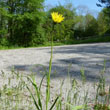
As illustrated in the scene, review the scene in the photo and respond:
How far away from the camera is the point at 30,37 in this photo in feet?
40.0

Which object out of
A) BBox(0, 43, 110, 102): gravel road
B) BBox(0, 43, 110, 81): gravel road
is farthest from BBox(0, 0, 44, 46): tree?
BBox(0, 43, 110, 102): gravel road

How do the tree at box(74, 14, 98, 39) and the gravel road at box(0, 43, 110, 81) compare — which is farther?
the tree at box(74, 14, 98, 39)

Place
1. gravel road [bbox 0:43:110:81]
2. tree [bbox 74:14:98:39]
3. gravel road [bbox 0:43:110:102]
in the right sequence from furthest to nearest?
tree [bbox 74:14:98:39], gravel road [bbox 0:43:110:81], gravel road [bbox 0:43:110:102]

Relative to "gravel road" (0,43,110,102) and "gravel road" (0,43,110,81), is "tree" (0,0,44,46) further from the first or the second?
"gravel road" (0,43,110,102)

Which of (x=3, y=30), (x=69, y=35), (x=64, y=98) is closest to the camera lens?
(x=64, y=98)

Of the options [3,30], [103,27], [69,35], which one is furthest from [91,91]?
[103,27]

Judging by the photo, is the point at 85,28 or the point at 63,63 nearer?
the point at 63,63

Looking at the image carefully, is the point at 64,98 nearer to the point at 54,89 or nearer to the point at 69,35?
the point at 54,89

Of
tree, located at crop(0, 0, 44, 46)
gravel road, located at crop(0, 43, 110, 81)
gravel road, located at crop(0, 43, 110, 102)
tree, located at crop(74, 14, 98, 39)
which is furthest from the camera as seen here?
tree, located at crop(74, 14, 98, 39)

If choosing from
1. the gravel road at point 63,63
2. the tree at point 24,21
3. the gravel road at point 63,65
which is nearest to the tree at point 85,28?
the tree at point 24,21

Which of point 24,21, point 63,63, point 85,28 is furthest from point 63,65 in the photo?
point 85,28

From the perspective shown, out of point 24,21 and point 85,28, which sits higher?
point 85,28

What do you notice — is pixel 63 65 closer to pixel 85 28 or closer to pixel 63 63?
pixel 63 63

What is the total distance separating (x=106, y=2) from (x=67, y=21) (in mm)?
5201
